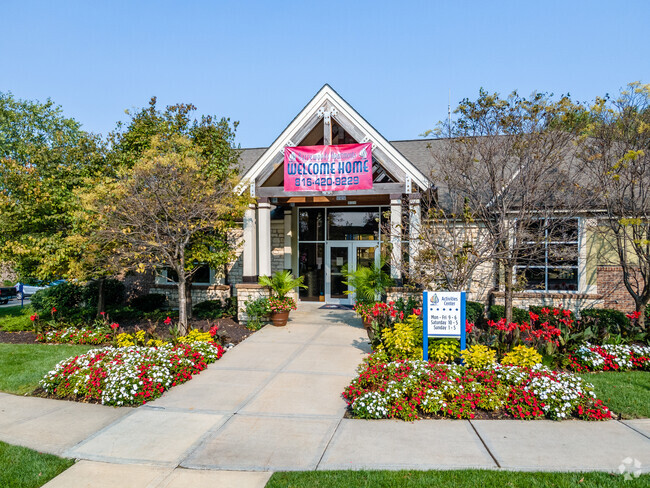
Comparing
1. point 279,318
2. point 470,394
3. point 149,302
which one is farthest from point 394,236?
point 149,302

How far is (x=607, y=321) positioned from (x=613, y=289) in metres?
3.32

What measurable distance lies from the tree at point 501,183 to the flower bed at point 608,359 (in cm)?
223

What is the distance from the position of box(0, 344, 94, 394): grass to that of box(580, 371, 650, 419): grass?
9236mm

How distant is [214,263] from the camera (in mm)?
11945

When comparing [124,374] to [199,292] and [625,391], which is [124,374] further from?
[199,292]

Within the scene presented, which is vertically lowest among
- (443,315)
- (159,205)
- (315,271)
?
(443,315)

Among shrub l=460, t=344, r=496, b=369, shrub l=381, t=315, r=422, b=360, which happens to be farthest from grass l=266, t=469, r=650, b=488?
shrub l=381, t=315, r=422, b=360

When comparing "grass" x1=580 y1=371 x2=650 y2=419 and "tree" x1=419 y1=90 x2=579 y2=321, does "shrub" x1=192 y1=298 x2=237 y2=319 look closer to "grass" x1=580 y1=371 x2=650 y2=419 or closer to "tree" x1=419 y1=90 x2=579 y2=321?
"tree" x1=419 y1=90 x2=579 y2=321

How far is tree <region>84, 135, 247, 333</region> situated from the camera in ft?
31.6

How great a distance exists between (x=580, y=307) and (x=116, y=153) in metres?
13.7

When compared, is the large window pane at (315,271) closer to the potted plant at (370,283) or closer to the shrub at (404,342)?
the potted plant at (370,283)

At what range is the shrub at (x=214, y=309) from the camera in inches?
531

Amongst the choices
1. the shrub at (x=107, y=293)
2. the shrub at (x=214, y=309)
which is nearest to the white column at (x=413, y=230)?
the shrub at (x=214, y=309)

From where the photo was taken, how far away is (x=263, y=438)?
5348mm
